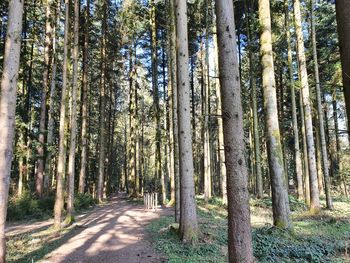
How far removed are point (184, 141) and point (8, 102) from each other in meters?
4.79

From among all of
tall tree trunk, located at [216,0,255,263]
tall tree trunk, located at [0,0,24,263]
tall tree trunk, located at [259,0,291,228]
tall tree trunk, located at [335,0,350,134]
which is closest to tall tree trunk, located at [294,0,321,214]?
tall tree trunk, located at [259,0,291,228]

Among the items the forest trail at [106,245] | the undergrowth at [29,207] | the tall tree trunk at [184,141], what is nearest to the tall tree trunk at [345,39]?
the forest trail at [106,245]

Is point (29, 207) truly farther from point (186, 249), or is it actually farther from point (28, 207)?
Result: point (186, 249)

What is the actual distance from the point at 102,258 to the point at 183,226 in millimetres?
2432

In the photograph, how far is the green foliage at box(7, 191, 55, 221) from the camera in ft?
47.3

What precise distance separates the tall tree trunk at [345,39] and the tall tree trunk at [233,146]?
2.36m

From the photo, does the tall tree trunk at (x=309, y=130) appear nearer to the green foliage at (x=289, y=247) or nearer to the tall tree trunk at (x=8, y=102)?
the green foliage at (x=289, y=247)

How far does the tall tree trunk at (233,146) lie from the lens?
4.47 meters

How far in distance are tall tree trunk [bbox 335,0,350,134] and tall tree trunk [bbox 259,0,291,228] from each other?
6.31 metres

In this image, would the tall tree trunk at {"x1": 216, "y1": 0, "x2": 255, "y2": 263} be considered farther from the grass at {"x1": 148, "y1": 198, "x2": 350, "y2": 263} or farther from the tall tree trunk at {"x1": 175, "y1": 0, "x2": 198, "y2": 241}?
the tall tree trunk at {"x1": 175, "y1": 0, "x2": 198, "y2": 241}

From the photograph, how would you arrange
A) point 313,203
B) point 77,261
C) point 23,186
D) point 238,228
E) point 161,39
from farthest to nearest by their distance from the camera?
point 161,39
point 23,186
point 313,203
point 77,261
point 238,228

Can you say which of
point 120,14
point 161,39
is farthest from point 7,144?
point 161,39

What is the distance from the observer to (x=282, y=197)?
827 centimetres

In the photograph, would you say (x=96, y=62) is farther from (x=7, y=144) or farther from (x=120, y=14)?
(x=7, y=144)
